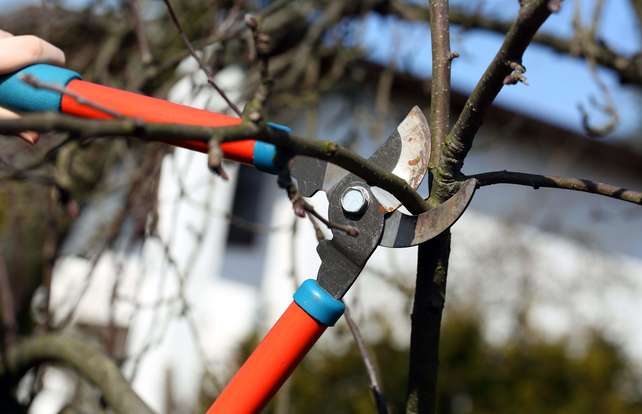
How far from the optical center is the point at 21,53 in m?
0.78

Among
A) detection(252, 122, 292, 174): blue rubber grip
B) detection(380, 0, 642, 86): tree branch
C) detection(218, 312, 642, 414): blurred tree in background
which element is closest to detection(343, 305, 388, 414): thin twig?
detection(252, 122, 292, 174): blue rubber grip

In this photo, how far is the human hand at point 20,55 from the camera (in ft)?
2.52

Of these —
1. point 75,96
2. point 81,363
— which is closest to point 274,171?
point 75,96

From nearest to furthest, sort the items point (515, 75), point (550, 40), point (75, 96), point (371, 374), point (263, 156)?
point (75, 96)
point (515, 75)
point (263, 156)
point (371, 374)
point (550, 40)

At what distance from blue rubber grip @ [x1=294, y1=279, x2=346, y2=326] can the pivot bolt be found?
4.2 inches

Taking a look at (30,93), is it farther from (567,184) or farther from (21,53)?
(567,184)

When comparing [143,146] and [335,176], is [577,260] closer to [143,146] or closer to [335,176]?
[143,146]

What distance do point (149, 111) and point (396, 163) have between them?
287 mm

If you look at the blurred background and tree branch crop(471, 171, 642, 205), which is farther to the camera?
the blurred background

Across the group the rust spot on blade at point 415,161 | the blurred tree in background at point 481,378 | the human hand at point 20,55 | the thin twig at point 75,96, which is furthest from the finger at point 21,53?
the blurred tree in background at point 481,378

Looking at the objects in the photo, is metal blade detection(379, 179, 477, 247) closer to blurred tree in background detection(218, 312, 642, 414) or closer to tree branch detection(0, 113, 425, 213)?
tree branch detection(0, 113, 425, 213)

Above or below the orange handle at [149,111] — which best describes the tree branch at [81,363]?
below

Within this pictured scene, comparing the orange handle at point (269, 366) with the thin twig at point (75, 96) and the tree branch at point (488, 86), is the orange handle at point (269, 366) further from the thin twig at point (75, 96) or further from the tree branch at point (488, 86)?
the thin twig at point (75, 96)

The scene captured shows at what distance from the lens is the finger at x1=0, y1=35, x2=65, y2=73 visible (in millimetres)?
770
